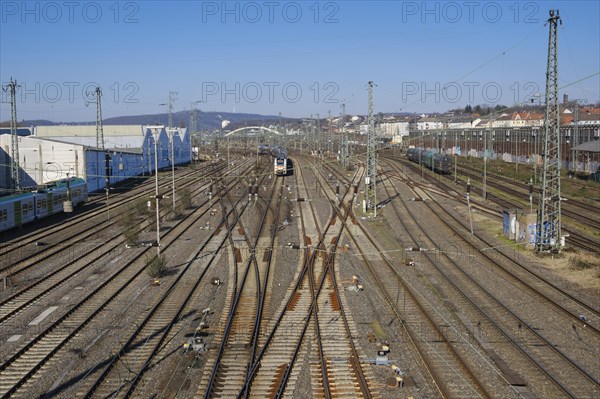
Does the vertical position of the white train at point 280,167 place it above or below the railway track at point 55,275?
above

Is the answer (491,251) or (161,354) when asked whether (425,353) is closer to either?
(161,354)

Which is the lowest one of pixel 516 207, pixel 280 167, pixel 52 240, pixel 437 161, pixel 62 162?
pixel 52 240

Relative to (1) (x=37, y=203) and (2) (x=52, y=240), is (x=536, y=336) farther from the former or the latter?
(1) (x=37, y=203)

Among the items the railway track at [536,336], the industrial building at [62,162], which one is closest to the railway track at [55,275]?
the railway track at [536,336]

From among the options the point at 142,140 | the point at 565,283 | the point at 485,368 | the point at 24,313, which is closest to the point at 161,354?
the point at 24,313

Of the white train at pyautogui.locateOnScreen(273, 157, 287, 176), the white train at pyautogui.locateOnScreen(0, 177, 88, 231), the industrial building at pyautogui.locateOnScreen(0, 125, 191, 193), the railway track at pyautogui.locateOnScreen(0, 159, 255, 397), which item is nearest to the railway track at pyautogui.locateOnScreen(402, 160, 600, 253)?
the white train at pyautogui.locateOnScreen(273, 157, 287, 176)

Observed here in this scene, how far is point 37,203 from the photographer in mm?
29406

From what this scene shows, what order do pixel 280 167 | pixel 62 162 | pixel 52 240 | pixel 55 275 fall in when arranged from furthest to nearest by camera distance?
pixel 280 167 < pixel 62 162 < pixel 52 240 < pixel 55 275

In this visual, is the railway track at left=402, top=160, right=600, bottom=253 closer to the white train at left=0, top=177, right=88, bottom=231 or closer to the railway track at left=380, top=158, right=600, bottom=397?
the railway track at left=380, top=158, right=600, bottom=397

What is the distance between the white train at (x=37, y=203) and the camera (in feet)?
85.4

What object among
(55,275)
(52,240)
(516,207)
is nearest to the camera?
(55,275)

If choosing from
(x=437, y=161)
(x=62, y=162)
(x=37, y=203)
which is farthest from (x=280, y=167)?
(x=37, y=203)

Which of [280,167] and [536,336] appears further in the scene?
[280,167]

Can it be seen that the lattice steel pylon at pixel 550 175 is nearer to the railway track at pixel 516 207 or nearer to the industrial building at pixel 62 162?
the railway track at pixel 516 207
